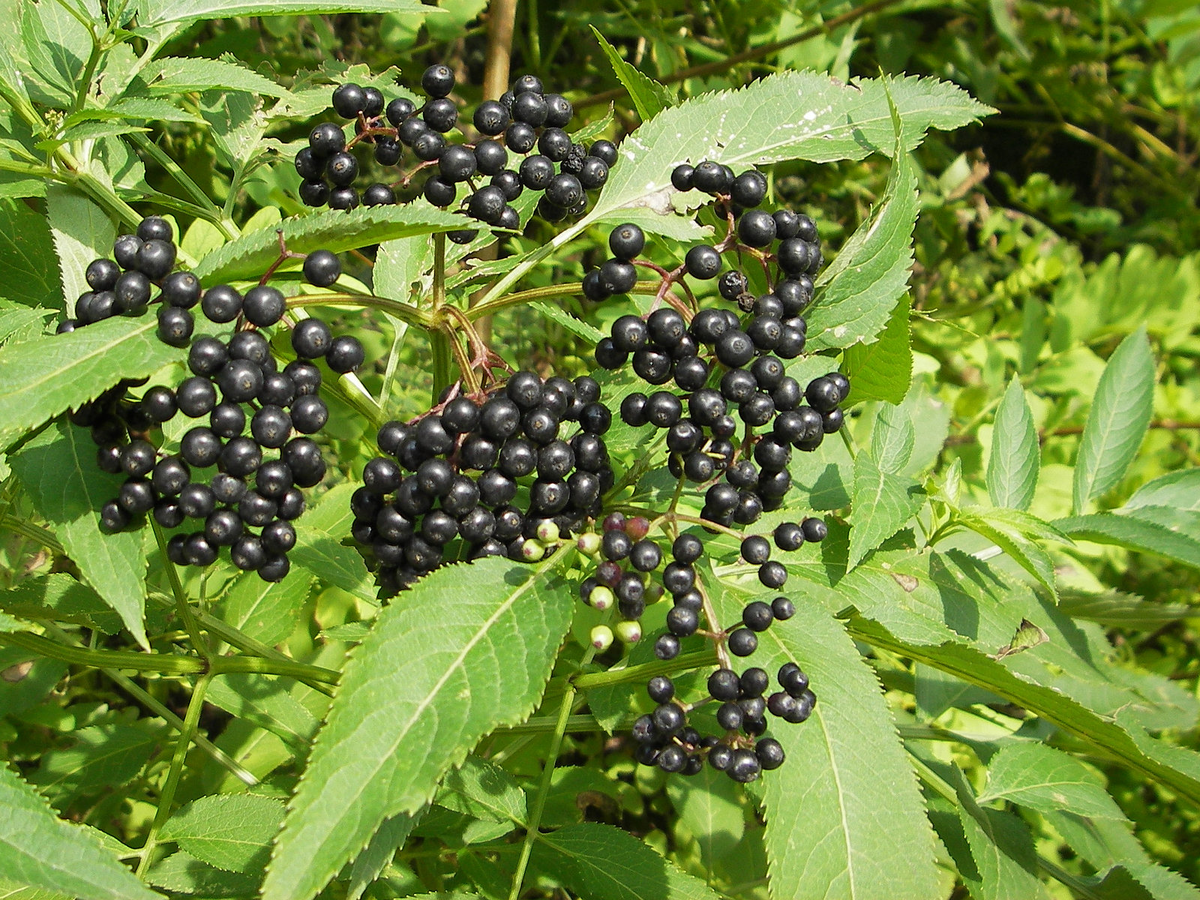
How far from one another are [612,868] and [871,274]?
1290mm

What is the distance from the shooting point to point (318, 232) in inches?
49.6

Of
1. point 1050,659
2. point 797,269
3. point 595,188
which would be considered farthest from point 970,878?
point 595,188

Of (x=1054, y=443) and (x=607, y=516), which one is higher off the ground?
(x=607, y=516)

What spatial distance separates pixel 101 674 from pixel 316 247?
7.55ft

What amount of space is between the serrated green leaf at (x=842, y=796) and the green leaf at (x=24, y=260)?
1.75 metres

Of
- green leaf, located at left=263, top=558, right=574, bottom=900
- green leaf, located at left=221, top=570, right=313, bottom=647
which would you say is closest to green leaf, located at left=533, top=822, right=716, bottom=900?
green leaf, located at left=263, top=558, right=574, bottom=900

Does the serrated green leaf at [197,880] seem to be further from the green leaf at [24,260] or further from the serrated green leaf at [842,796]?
the green leaf at [24,260]

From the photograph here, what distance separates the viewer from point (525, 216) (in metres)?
1.81

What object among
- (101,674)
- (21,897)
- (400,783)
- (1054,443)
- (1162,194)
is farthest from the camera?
(1162,194)

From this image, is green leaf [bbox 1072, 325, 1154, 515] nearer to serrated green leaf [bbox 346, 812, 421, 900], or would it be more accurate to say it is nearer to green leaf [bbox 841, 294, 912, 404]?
green leaf [bbox 841, 294, 912, 404]

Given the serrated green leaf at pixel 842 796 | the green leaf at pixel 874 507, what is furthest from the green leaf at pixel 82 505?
the green leaf at pixel 874 507

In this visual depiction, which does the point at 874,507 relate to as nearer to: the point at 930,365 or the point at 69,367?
the point at 69,367

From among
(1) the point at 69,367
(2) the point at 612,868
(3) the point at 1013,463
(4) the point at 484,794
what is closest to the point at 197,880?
(4) the point at 484,794

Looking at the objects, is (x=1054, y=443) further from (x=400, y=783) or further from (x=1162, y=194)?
(x=1162, y=194)
